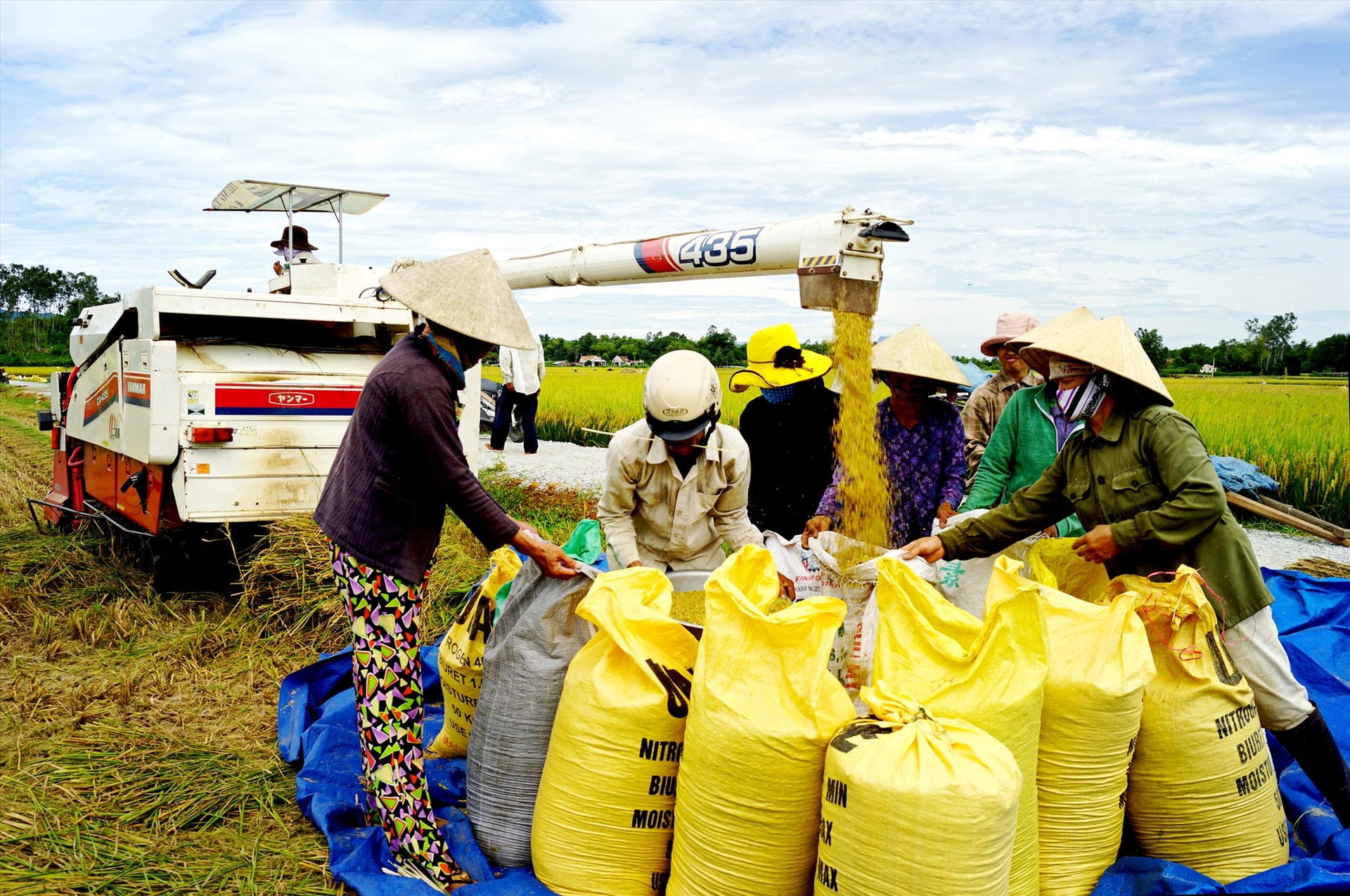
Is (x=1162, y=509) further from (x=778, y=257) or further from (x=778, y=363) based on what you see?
(x=778, y=363)

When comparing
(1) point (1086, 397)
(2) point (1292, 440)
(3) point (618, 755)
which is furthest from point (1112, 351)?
(2) point (1292, 440)

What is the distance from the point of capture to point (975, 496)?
374 cm

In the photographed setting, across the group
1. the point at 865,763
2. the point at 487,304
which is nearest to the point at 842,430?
the point at 487,304

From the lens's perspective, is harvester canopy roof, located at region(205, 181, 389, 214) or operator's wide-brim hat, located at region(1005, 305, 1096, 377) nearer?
operator's wide-brim hat, located at region(1005, 305, 1096, 377)

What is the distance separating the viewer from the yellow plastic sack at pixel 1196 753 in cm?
243

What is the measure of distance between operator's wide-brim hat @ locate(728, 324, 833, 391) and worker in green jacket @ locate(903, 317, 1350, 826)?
1144 mm

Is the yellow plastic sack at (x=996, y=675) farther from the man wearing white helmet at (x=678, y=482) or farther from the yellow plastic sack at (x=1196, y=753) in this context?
the man wearing white helmet at (x=678, y=482)

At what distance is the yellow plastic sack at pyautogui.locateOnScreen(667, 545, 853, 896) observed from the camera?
213 cm

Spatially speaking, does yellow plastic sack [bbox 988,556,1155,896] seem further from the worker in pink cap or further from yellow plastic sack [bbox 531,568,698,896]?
the worker in pink cap

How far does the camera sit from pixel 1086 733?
7.53 ft

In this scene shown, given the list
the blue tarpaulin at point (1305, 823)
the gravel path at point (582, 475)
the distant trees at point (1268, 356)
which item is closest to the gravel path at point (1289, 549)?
the gravel path at point (582, 475)

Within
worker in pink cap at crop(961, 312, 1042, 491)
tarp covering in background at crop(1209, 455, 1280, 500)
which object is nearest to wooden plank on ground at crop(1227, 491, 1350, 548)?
tarp covering in background at crop(1209, 455, 1280, 500)

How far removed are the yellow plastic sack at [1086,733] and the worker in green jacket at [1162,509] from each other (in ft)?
1.14

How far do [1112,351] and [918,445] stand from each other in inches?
46.1
